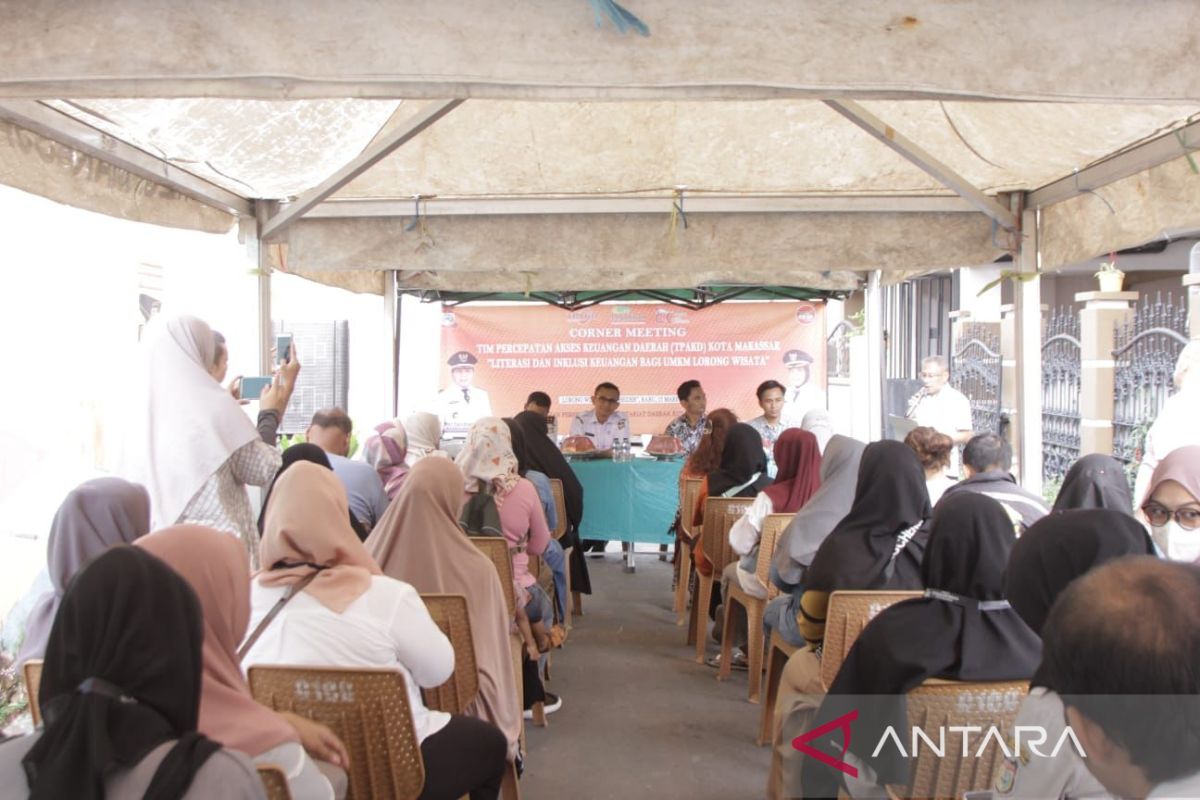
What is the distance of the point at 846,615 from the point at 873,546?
32cm

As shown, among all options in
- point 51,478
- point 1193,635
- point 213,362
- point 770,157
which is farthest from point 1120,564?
point 51,478

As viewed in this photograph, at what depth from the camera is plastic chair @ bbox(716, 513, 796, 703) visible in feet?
14.1

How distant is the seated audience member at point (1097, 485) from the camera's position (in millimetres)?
3646

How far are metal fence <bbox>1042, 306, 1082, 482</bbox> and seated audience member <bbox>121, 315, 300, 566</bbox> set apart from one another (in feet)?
23.6

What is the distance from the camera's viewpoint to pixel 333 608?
2.25 m

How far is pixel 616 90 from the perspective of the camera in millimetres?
2160

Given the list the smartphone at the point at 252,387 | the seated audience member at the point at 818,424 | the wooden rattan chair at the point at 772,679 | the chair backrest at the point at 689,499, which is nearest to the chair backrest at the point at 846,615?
the wooden rattan chair at the point at 772,679

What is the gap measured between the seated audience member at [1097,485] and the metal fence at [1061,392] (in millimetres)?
4855

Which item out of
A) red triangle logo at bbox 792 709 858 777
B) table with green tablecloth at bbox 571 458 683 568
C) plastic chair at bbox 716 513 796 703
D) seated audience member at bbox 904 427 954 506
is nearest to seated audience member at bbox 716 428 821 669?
plastic chair at bbox 716 513 796 703

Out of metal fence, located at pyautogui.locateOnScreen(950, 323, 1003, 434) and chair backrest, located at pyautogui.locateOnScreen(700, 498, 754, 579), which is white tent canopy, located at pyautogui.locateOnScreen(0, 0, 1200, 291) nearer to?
chair backrest, located at pyautogui.locateOnScreen(700, 498, 754, 579)

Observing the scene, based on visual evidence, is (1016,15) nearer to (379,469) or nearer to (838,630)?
(838,630)

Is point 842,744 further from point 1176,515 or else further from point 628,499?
point 628,499

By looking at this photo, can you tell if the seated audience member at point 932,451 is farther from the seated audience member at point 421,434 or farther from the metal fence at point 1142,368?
the metal fence at point 1142,368

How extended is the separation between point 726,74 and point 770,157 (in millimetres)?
2655
